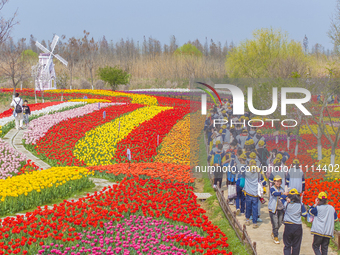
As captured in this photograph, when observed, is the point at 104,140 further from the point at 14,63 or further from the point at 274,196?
the point at 14,63

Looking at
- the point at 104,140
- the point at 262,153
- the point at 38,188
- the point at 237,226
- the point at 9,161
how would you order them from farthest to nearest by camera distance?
the point at 104,140
the point at 9,161
the point at 262,153
the point at 38,188
the point at 237,226

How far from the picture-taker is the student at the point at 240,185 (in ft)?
29.1

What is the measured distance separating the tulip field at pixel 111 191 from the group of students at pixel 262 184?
3.93 feet

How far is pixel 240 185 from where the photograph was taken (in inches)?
356

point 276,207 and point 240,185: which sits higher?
point 240,185

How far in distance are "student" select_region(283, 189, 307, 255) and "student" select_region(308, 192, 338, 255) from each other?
26 centimetres

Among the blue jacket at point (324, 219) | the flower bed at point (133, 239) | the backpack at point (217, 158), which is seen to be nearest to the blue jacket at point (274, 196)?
the blue jacket at point (324, 219)

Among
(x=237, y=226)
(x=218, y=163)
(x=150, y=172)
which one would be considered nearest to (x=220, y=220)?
(x=237, y=226)

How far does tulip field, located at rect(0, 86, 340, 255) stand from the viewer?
21.7ft

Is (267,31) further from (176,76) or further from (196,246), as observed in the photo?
(196,246)

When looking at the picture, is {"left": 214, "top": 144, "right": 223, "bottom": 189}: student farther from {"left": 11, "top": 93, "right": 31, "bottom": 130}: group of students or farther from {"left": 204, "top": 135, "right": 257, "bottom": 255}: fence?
{"left": 11, "top": 93, "right": 31, "bottom": 130}: group of students

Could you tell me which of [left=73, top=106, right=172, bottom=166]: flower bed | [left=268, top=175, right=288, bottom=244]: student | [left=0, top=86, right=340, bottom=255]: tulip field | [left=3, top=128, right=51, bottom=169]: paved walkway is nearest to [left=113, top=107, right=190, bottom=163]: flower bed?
[left=0, top=86, right=340, bottom=255]: tulip field

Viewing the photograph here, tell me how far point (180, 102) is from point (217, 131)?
18457 millimetres

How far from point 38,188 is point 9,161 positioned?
5.52m
